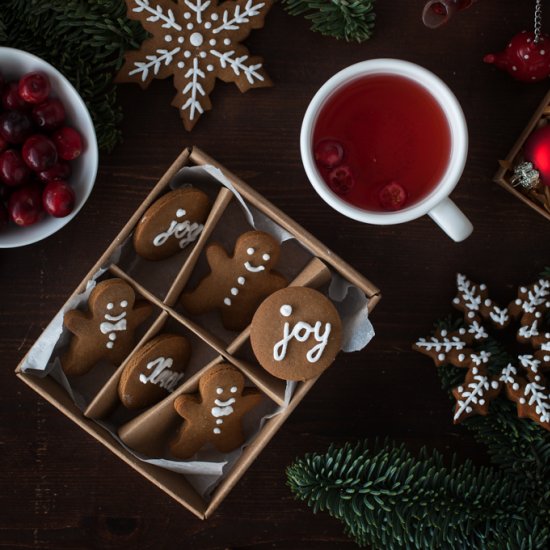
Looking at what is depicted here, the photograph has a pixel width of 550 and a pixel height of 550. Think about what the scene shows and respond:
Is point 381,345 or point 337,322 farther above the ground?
point 337,322

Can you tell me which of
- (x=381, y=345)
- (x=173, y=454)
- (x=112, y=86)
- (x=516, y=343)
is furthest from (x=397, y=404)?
(x=112, y=86)

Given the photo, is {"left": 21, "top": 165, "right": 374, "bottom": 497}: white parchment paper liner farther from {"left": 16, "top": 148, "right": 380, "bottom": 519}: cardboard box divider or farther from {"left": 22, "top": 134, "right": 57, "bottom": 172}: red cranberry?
{"left": 22, "top": 134, "right": 57, "bottom": 172}: red cranberry

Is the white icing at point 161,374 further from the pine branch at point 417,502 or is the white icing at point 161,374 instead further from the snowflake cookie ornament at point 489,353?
the snowflake cookie ornament at point 489,353

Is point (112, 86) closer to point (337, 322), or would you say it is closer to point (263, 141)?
point (263, 141)

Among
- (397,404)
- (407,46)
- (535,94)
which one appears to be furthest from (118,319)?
(535,94)

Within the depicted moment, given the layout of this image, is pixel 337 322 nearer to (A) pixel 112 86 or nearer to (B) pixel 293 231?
(B) pixel 293 231

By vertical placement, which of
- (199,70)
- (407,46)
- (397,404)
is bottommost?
(397,404)

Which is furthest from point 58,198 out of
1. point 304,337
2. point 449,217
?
point 449,217

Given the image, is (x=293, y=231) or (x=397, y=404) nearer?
(x=293, y=231)

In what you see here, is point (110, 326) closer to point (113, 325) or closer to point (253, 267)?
point (113, 325)
